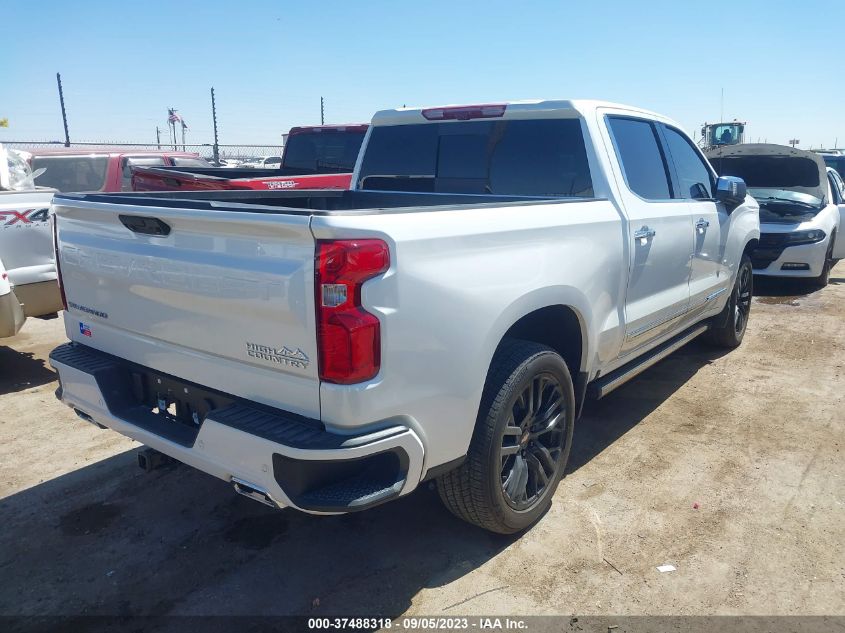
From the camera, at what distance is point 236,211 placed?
2389mm

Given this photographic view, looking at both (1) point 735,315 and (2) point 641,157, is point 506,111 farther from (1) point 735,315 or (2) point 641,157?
(1) point 735,315

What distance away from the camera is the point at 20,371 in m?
5.79

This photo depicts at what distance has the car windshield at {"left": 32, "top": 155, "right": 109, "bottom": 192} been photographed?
10258 millimetres

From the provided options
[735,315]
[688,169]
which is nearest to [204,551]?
[688,169]

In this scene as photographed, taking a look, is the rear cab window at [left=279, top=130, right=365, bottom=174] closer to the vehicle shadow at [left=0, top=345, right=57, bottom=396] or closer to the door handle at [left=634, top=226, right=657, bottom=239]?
the vehicle shadow at [left=0, top=345, right=57, bottom=396]

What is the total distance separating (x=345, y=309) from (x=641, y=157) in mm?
2750

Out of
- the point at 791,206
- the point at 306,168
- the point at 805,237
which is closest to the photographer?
the point at 805,237

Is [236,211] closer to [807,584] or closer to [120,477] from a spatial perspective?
[120,477]

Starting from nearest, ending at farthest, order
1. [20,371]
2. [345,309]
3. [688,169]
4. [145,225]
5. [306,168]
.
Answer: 1. [345,309]
2. [145,225]
3. [688,169]
4. [20,371]
5. [306,168]

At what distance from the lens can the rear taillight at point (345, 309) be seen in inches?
86.3

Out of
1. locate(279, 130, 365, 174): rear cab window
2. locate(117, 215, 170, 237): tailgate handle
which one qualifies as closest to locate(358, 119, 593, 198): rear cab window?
locate(117, 215, 170, 237): tailgate handle

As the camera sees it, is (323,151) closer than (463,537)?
No

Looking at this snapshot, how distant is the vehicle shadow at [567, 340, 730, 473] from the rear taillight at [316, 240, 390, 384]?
7.01 ft

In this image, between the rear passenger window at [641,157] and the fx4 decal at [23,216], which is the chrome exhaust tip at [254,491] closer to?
the rear passenger window at [641,157]
